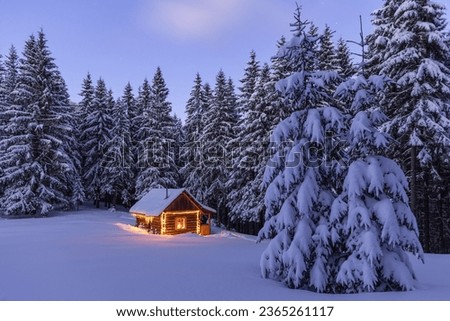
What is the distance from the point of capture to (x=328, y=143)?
1223cm

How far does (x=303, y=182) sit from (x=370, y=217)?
7.59ft

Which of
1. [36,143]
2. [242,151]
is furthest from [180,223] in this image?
[36,143]

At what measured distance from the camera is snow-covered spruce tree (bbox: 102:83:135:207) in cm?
4597

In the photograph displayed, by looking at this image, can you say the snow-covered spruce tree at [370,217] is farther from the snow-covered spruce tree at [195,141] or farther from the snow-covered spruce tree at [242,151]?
the snow-covered spruce tree at [195,141]

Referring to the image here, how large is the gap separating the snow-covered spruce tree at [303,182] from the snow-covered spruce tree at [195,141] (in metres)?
27.6

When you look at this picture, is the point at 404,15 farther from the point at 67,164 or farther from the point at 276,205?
the point at 67,164

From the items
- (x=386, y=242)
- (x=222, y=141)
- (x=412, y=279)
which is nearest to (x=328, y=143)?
(x=386, y=242)

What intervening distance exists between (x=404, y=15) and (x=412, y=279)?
50.1 ft

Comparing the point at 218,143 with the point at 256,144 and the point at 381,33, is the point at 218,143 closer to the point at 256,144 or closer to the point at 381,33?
the point at 256,144

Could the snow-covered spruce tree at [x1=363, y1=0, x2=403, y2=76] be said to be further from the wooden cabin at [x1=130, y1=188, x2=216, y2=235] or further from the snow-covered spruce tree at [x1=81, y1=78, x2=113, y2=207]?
the snow-covered spruce tree at [x1=81, y1=78, x2=113, y2=207]

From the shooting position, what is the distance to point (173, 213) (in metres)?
30.0

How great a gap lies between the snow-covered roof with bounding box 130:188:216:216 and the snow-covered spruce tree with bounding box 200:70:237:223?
689 cm

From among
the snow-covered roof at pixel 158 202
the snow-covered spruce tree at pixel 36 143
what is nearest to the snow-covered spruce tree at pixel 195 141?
the snow-covered roof at pixel 158 202

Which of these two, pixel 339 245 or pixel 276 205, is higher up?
pixel 276 205
